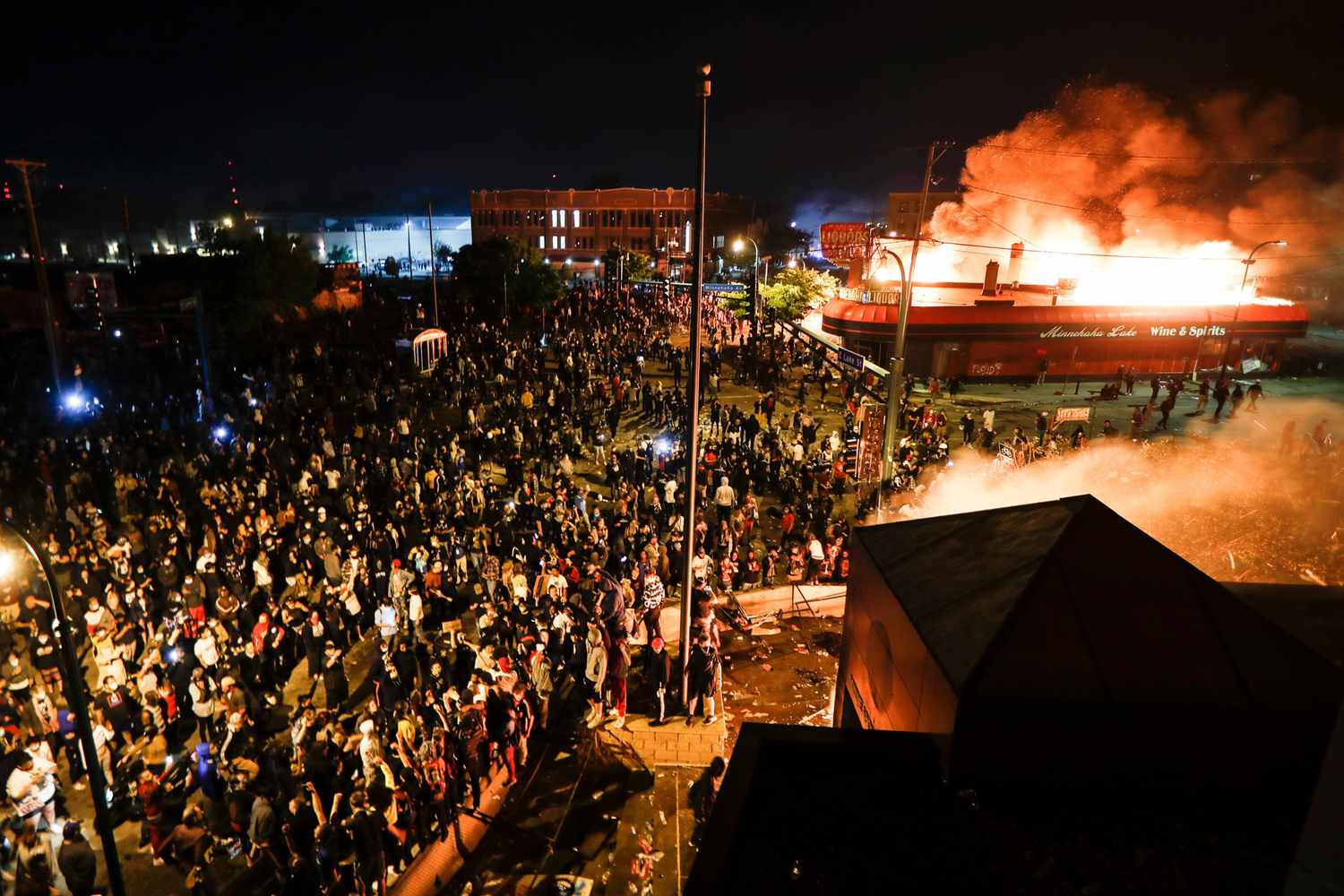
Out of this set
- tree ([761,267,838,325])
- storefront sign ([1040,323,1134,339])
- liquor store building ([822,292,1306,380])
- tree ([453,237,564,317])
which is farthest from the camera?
tree ([453,237,564,317])

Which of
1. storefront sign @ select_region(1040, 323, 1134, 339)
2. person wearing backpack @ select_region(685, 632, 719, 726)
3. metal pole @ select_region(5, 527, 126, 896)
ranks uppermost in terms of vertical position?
storefront sign @ select_region(1040, 323, 1134, 339)

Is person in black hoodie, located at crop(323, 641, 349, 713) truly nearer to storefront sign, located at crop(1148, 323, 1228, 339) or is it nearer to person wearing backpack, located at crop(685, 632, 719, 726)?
person wearing backpack, located at crop(685, 632, 719, 726)

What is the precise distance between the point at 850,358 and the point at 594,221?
200 ft

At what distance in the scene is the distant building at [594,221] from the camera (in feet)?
270

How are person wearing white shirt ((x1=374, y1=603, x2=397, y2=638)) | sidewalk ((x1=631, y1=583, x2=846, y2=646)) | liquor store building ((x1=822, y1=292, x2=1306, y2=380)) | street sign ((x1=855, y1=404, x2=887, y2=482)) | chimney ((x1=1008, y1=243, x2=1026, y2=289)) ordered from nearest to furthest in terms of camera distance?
person wearing white shirt ((x1=374, y1=603, x2=397, y2=638)), sidewalk ((x1=631, y1=583, x2=846, y2=646)), street sign ((x1=855, y1=404, x2=887, y2=482)), liquor store building ((x1=822, y1=292, x2=1306, y2=380)), chimney ((x1=1008, y1=243, x2=1026, y2=289))

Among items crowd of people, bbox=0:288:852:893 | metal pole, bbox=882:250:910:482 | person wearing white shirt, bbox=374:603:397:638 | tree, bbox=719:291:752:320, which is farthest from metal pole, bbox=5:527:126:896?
tree, bbox=719:291:752:320

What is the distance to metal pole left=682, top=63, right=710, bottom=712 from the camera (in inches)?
324

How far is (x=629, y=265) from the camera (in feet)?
237

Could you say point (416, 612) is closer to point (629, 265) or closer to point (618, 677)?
point (618, 677)

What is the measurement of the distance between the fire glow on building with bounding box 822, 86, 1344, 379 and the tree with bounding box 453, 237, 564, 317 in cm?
1998

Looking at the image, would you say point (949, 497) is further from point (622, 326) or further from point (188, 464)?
point (622, 326)

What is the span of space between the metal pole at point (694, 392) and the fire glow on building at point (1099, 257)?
24.8 m

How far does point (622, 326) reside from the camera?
126 ft

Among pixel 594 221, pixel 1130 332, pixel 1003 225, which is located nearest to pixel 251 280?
pixel 1130 332
